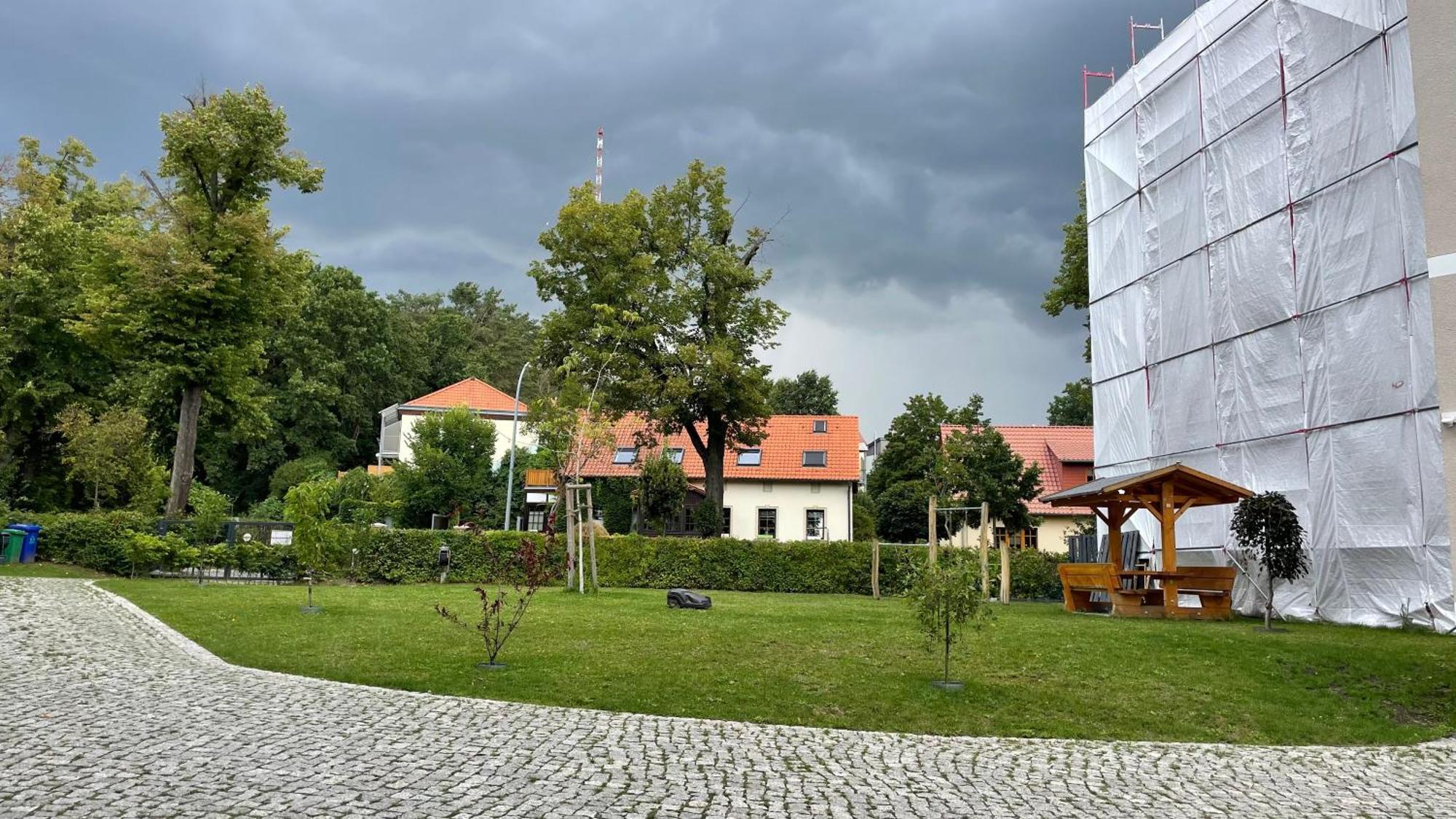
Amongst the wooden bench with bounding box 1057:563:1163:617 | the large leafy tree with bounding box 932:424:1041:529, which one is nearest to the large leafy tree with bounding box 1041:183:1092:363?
the large leafy tree with bounding box 932:424:1041:529

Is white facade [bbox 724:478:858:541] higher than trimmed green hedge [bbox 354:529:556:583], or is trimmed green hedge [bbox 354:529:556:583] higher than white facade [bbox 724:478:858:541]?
white facade [bbox 724:478:858:541]

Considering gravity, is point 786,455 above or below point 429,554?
above

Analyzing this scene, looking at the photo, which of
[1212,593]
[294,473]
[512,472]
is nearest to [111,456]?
[512,472]

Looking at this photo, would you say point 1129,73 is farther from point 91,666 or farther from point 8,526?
point 8,526

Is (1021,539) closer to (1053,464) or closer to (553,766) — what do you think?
(1053,464)

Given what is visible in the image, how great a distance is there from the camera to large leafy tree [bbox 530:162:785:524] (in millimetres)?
32188

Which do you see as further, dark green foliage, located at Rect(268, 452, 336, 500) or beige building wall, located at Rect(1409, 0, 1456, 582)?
dark green foliage, located at Rect(268, 452, 336, 500)

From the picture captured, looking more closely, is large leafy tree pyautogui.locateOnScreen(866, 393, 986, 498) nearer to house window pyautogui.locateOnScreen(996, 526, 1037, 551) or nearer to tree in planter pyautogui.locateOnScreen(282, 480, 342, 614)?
house window pyautogui.locateOnScreen(996, 526, 1037, 551)

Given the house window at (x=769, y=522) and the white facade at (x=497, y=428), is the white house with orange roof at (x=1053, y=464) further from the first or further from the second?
the white facade at (x=497, y=428)

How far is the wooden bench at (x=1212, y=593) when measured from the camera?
59.4 feet

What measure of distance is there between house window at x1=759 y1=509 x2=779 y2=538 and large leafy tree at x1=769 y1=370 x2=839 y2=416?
29.1 m

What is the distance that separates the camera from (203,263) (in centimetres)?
2772

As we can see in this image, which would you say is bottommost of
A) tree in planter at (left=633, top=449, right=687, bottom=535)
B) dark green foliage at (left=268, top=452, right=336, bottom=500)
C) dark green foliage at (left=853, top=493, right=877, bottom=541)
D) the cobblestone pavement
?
the cobblestone pavement

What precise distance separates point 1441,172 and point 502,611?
14.3 m
